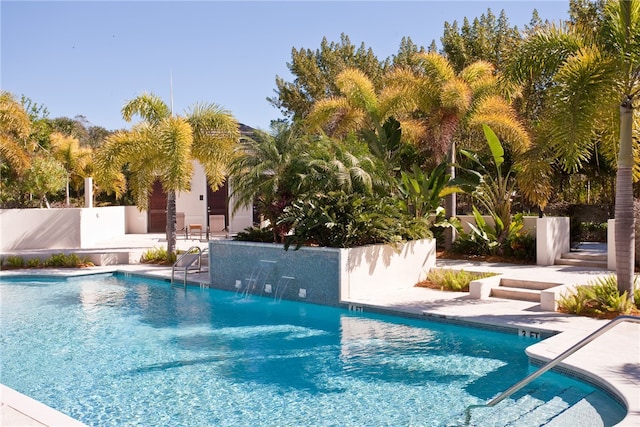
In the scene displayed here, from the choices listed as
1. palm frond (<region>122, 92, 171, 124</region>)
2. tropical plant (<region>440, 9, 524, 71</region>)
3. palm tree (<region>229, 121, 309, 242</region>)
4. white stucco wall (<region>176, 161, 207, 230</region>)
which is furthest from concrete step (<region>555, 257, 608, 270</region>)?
white stucco wall (<region>176, 161, 207, 230</region>)

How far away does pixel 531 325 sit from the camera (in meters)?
9.67

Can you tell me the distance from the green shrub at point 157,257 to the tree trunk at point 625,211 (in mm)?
13279

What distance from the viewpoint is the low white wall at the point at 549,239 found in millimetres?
15602

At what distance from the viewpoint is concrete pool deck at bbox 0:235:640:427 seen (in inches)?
233

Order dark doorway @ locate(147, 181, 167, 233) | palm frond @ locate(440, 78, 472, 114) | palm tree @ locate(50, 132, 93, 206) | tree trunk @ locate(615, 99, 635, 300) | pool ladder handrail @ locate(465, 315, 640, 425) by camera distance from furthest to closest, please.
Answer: dark doorway @ locate(147, 181, 167, 233), palm tree @ locate(50, 132, 93, 206), palm frond @ locate(440, 78, 472, 114), tree trunk @ locate(615, 99, 635, 300), pool ladder handrail @ locate(465, 315, 640, 425)

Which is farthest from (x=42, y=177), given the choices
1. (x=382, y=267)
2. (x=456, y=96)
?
(x=456, y=96)

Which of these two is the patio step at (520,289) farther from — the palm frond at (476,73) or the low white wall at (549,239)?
the palm frond at (476,73)

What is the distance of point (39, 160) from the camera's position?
23078 mm

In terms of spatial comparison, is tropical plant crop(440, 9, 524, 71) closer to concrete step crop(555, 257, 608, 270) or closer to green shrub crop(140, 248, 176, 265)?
concrete step crop(555, 257, 608, 270)

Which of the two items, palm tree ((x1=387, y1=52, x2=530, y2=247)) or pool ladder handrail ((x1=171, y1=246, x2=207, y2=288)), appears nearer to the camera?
pool ladder handrail ((x1=171, y1=246, x2=207, y2=288))

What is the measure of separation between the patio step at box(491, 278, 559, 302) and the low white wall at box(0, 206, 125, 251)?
15751 mm

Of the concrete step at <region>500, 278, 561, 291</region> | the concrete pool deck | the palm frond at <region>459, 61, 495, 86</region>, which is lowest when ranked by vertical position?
the concrete pool deck

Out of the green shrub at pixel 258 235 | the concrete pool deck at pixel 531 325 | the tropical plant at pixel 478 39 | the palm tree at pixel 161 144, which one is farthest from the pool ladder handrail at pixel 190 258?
the tropical plant at pixel 478 39

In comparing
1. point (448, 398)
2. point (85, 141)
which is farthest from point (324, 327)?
point (85, 141)
